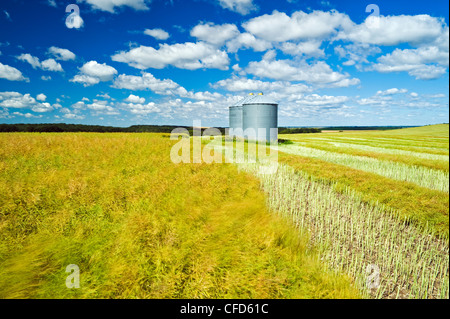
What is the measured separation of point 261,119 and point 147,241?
28732 mm

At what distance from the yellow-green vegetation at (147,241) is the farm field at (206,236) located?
0.07 ft

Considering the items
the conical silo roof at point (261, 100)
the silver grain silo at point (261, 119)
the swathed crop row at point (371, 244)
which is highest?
the conical silo roof at point (261, 100)

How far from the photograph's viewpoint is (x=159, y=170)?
939cm

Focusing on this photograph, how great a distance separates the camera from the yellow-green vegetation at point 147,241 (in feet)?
11.1

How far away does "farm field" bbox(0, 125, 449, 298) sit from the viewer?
11.3ft

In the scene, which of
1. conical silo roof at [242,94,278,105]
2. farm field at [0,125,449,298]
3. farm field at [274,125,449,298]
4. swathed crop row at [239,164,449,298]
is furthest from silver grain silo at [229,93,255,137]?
swathed crop row at [239,164,449,298]

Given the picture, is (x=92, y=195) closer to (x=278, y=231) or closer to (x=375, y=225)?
(x=278, y=231)

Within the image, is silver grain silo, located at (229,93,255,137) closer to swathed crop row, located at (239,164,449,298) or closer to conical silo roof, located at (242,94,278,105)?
conical silo roof, located at (242,94,278,105)

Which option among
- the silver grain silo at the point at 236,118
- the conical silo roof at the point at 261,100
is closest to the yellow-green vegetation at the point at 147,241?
the conical silo roof at the point at 261,100

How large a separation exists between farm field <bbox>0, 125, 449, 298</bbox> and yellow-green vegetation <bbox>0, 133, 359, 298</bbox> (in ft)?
0.07

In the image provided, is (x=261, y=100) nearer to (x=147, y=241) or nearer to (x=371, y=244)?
(x=371, y=244)

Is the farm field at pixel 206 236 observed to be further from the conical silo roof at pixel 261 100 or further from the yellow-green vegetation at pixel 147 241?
the conical silo roof at pixel 261 100

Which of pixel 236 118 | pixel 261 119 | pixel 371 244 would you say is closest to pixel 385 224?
pixel 371 244
